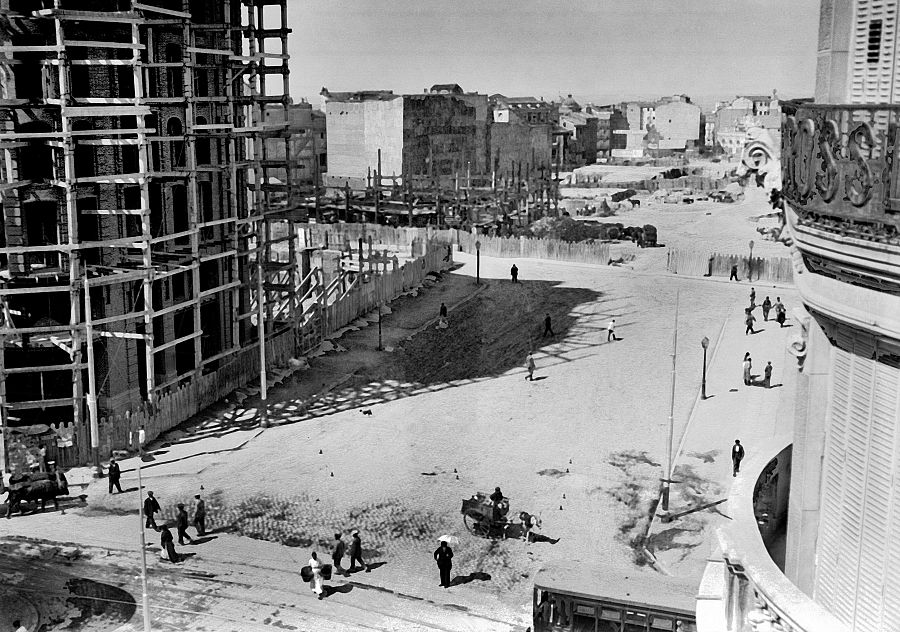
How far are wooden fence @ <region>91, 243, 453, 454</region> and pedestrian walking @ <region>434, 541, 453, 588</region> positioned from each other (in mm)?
11043

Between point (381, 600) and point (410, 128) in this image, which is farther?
point (410, 128)

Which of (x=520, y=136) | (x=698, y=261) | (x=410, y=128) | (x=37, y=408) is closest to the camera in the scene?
(x=37, y=408)

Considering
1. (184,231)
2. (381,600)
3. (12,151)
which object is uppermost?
(12,151)

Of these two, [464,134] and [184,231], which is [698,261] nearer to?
[184,231]

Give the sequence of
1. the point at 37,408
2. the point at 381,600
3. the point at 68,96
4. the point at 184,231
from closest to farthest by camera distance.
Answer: the point at 381,600, the point at 68,96, the point at 37,408, the point at 184,231

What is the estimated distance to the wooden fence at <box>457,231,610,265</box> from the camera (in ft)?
184

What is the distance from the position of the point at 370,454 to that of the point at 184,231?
969 cm

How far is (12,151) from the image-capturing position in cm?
2677

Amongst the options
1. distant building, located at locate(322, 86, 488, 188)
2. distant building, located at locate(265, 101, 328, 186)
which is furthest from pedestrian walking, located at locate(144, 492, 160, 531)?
distant building, located at locate(265, 101, 328, 186)

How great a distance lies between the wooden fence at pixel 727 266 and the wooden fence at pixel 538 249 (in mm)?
→ 4218

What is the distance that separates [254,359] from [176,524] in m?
11.3

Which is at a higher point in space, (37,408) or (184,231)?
(184,231)

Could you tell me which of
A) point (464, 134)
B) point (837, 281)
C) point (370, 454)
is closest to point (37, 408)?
point (370, 454)

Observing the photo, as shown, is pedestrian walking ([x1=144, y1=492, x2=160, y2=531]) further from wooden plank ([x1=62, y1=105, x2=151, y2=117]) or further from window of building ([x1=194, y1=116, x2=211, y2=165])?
window of building ([x1=194, y1=116, x2=211, y2=165])
